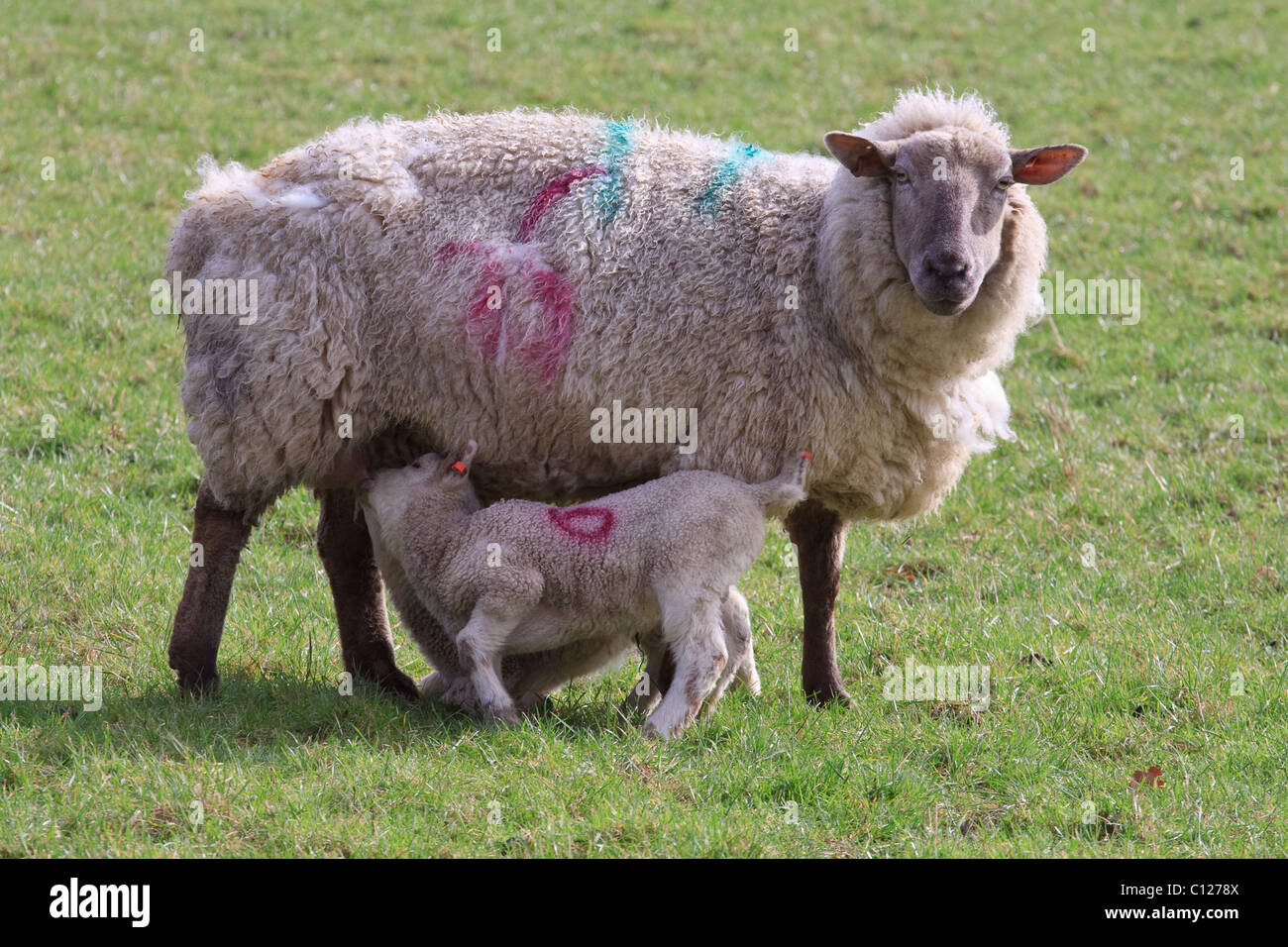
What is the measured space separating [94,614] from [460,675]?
1669mm

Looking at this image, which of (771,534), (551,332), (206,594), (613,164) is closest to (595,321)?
(551,332)

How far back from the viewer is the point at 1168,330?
979 cm

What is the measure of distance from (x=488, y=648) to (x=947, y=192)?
2259 millimetres

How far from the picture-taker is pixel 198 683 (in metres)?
5.57

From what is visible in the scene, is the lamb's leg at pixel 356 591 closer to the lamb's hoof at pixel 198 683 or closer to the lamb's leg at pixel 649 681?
the lamb's hoof at pixel 198 683

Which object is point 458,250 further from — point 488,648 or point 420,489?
point 488,648

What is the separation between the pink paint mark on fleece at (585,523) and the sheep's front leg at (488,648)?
0.32m

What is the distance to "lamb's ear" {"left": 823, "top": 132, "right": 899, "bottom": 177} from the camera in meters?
5.39

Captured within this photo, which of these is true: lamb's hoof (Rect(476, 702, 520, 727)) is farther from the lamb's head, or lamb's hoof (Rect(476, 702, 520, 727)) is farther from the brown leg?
the brown leg

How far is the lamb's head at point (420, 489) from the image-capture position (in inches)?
215

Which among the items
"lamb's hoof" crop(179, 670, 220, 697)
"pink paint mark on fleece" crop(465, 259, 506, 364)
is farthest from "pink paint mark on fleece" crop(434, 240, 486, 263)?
"lamb's hoof" crop(179, 670, 220, 697)

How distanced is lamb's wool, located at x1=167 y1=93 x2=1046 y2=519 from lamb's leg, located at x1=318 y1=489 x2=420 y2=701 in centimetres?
36
